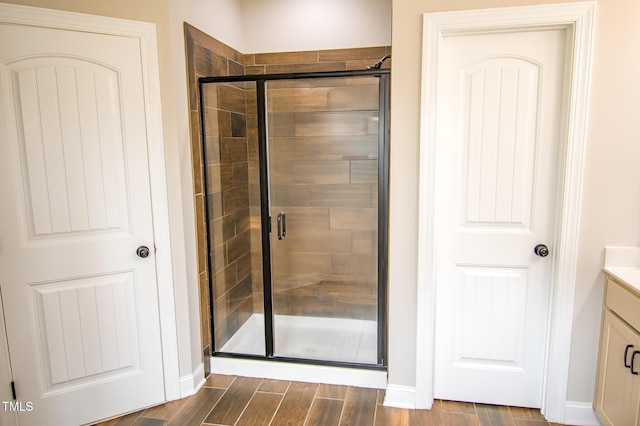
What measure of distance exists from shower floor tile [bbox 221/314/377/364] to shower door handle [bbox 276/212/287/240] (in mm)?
603

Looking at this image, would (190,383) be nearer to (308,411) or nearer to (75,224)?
(308,411)

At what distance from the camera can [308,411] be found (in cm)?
237

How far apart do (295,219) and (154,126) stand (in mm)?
1264

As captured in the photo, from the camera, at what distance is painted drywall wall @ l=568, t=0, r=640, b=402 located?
6.45ft

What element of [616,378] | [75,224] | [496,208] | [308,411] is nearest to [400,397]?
[308,411]

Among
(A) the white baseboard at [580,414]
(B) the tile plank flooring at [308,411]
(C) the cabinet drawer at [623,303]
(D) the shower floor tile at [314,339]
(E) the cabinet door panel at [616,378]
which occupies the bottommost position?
(B) the tile plank flooring at [308,411]

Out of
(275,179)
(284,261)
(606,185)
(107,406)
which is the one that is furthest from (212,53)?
(606,185)

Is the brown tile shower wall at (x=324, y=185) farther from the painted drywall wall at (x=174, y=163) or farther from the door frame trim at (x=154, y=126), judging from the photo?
the door frame trim at (x=154, y=126)

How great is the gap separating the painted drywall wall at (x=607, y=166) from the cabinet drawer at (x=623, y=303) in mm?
→ 89

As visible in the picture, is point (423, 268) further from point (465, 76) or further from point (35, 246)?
point (35, 246)

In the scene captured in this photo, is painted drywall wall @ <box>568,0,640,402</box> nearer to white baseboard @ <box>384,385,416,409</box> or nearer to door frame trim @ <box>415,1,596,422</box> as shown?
door frame trim @ <box>415,1,596,422</box>

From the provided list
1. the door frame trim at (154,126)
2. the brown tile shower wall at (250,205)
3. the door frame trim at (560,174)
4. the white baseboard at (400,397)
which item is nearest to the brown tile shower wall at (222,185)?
the brown tile shower wall at (250,205)

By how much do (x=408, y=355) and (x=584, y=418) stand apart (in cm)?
96

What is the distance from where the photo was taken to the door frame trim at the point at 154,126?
1.96 m
